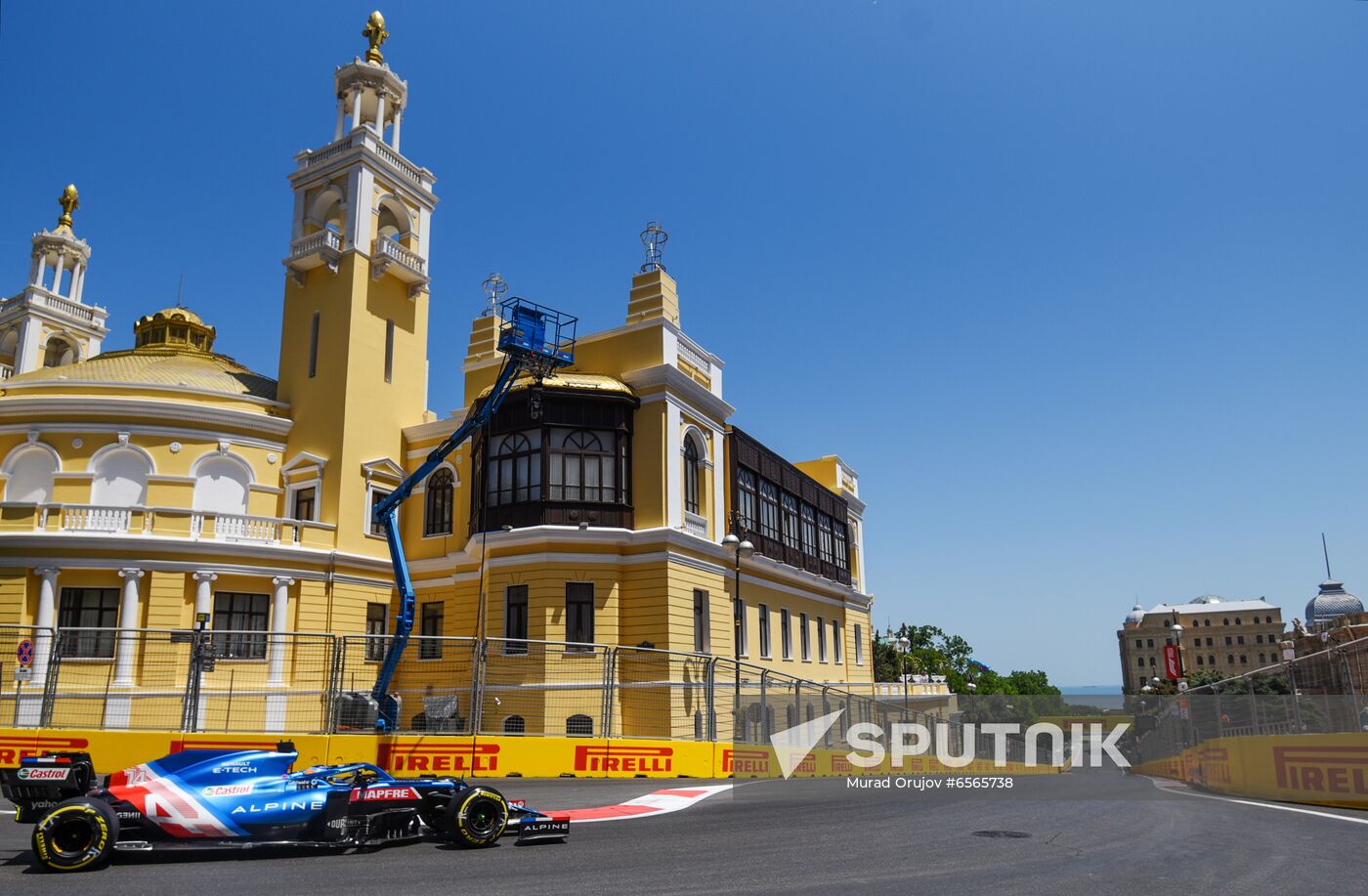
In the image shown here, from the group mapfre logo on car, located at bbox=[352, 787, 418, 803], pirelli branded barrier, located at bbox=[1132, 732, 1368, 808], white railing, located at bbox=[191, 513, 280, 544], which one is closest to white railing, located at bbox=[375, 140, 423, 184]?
white railing, located at bbox=[191, 513, 280, 544]

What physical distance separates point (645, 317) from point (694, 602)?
31.0ft

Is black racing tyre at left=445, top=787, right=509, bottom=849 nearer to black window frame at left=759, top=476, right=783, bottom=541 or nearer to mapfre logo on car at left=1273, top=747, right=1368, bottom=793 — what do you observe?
mapfre logo on car at left=1273, top=747, right=1368, bottom=793

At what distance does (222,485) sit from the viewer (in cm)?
3197

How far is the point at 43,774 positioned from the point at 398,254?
28.9m

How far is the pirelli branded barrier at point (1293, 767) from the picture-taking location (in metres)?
13.5

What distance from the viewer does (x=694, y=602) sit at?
2969cm

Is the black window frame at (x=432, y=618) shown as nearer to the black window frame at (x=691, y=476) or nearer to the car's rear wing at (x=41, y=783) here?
the black window frame at (x=691, y=476)

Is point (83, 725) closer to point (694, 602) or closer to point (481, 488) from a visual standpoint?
point (481, 488)

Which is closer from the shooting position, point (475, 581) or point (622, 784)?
point (622, 784)

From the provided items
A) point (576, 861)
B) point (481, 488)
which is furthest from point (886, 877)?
point (481, 488)

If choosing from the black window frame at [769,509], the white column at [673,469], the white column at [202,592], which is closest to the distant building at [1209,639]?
the black window frame at [769,509]

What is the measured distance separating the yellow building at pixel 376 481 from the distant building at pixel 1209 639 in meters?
150

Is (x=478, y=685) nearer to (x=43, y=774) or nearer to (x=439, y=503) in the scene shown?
(x=43, y=774)

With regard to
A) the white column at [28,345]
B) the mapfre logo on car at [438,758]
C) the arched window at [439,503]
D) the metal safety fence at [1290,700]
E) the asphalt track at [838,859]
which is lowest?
the asphalt track at [838,859]
